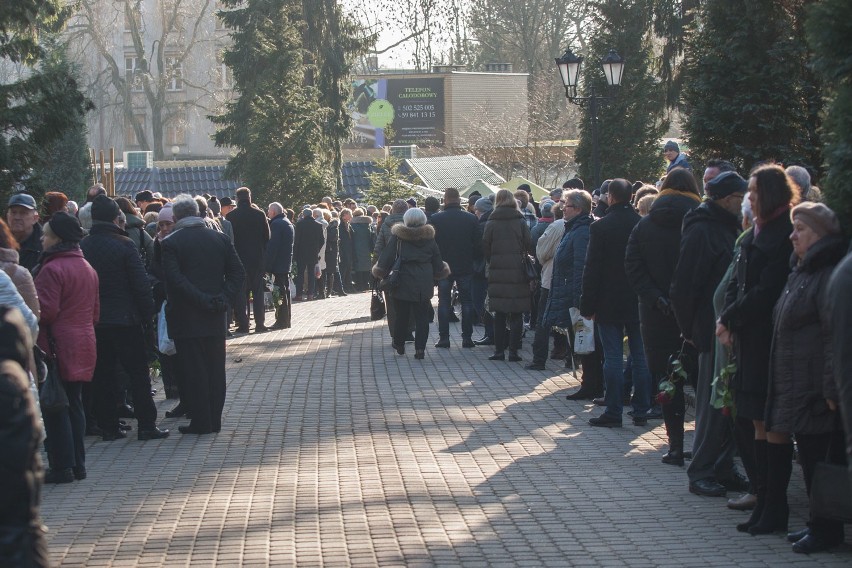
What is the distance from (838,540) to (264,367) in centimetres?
961

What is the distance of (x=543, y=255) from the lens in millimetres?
14125

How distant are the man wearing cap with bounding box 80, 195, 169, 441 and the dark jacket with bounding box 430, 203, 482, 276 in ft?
22.6

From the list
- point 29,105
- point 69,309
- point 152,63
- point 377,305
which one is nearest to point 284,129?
point 377,305

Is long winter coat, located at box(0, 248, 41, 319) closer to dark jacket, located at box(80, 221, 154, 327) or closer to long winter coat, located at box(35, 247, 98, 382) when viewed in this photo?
long winter coat, located at box(35, 247, 98, 382)

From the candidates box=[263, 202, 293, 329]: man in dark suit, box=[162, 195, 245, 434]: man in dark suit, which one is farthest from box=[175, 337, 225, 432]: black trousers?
box=[263, 202, 293, 329]: man in dark suit

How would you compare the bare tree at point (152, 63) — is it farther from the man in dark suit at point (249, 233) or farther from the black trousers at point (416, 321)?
the black trousers at point (416, 321)

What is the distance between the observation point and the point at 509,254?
15.1 meters

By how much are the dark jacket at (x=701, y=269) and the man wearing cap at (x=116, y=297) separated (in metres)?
4.32

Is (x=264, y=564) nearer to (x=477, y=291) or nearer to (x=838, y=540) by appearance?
(x=838, y=540)

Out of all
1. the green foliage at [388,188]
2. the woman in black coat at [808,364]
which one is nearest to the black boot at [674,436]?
the woman in black coat at [808,364]

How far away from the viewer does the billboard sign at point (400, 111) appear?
67.7 meters

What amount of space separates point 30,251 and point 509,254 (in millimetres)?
6241

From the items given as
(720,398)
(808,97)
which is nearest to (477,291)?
(808,97)

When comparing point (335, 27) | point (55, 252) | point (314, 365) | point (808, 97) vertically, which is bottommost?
point (314, 365)
